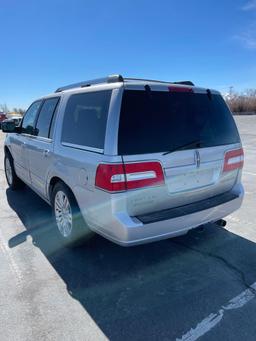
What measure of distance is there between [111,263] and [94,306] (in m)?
0.77

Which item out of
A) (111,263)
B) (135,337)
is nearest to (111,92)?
(111,263)

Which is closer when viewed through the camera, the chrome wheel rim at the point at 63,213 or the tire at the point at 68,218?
the tire at the point at 68,218

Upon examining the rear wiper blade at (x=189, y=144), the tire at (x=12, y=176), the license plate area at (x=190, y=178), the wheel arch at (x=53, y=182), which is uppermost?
the rear wiper blade at (x=189, y=144)

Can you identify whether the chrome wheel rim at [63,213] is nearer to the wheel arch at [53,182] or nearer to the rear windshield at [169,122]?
the wheel arch at [53,182]

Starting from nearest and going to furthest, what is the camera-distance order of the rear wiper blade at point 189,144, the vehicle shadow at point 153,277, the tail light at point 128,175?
the vehicle shadow at point 153,277, the tail light at point 128,175, the rear wiper blade at point 189,144

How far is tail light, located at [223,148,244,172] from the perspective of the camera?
347cm

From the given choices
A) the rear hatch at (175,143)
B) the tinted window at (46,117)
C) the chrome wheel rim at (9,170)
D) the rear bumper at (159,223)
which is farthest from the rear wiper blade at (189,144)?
the chrome wheel rim at (9,170)

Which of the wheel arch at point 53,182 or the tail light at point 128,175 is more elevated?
the tail light at point 128,175

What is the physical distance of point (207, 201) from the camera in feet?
10.9

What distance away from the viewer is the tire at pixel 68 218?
137 inches

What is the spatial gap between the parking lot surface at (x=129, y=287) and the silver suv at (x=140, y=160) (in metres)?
0.47

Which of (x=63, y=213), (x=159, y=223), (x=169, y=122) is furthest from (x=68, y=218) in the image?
(x=169, y=122)

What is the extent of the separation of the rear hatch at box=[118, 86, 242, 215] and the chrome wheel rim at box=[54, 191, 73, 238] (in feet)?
3.94

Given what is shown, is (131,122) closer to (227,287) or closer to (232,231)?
(227,287)
